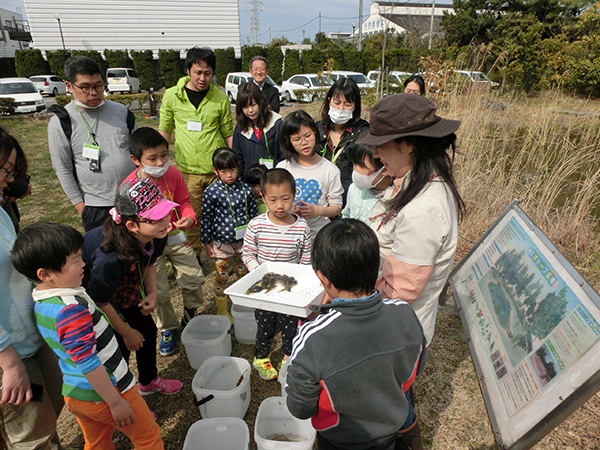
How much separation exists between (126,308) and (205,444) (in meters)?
0.90

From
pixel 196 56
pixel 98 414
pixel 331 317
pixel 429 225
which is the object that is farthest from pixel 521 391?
pixel 196 56

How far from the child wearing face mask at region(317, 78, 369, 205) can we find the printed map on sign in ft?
4.58

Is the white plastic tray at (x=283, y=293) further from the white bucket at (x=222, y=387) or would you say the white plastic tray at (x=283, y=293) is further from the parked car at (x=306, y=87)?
the parked car at (x=306, y=87)

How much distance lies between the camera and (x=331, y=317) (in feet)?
3.64

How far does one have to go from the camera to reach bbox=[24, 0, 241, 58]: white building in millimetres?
25891

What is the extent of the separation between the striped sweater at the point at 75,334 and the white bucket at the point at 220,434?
0.62m

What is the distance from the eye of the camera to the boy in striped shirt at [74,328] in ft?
4.24

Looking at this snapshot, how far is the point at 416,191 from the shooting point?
55.1 inches

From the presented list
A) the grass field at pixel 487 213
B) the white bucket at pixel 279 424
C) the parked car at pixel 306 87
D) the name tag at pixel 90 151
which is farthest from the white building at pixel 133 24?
the white bucket at pixel 279 424

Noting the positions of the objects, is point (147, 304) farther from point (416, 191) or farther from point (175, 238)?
point (416, 191)

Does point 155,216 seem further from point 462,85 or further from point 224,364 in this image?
point 462,85

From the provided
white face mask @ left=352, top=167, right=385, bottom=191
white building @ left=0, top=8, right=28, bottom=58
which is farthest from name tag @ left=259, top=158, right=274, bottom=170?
white building @ left=0, top=8, right=28, bottom=58

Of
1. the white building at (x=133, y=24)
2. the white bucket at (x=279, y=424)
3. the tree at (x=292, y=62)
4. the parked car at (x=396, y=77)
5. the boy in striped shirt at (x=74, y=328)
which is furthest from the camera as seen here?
the white building at (x=133, y=24)

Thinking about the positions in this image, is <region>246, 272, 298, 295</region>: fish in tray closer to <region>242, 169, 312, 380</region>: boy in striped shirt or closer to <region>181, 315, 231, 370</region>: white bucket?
<region>242, 169, 312, 380</region>: boy in striped shirt
